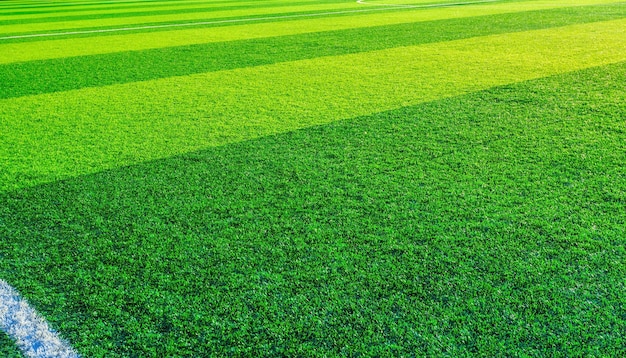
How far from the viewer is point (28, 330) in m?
1.78

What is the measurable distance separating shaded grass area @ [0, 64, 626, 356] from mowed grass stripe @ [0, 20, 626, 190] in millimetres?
322

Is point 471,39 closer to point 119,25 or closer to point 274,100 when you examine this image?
point 274,100

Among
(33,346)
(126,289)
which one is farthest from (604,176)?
(33,346)

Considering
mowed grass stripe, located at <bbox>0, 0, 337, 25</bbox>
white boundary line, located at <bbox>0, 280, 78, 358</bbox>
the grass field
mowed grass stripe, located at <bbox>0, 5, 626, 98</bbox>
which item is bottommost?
mowed grass stripe, located at <bbox>0, 0, 337, 25</bbox>

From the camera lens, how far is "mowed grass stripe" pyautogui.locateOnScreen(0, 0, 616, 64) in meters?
7.51

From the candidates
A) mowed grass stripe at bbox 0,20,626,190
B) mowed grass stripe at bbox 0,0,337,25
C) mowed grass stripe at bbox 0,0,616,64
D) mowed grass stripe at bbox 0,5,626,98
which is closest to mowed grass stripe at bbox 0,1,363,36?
mowed grass stripe at bbox 0,0,337,25

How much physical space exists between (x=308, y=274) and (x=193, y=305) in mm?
416

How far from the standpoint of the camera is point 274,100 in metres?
4.52

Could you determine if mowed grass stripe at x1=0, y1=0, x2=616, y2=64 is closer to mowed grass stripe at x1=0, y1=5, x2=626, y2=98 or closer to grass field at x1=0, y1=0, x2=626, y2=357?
mowed grass stripe at x1=0, y1=5, x2=626, y2=98

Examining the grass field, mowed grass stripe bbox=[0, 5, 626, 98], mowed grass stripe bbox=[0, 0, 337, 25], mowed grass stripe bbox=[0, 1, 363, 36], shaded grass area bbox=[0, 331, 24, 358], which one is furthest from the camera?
mowed grass stripe bbox=[0, 0, 337, 25]

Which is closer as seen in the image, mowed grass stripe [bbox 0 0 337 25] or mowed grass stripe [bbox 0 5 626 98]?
mowed grass stripe [bbox 0 5 626 98]

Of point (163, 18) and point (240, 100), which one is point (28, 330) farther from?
point (163, 18)

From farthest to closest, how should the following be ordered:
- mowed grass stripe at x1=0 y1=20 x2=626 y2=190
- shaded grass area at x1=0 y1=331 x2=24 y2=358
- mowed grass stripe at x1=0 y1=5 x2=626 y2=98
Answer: mowed grass stripe at x1=0 y1=5 x2=626 y2=98 < mowed grass stripe at x1=0 y1=20 x2=626 y2=190 < shaded grass area at x1=0 y1=331 x2=24 y2=358

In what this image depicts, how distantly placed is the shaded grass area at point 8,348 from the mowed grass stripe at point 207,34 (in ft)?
19.4
